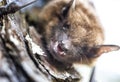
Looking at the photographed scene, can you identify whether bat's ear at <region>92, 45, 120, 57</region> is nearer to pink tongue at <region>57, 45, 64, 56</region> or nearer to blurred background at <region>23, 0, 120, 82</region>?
blurred background at <region>23, 0, 120, 82</region>

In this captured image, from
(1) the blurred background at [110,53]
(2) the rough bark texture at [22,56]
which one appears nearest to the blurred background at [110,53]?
(1) the blurred background at [110,53]

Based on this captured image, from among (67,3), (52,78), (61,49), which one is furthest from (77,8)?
(52,78)

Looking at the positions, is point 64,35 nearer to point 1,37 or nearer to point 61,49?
point 61,49

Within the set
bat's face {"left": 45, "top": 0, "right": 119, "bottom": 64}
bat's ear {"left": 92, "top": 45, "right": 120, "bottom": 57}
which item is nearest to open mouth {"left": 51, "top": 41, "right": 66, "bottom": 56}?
bat's face {"left": 45, "top": 0, "right": 119, "bottom": 64}

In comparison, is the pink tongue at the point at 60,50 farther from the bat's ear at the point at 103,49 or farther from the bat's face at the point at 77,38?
the bat's ear at the point at 103,49

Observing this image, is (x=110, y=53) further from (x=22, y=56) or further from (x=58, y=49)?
(x=22, y=56)

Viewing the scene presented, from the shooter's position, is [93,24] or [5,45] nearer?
[5,45]
